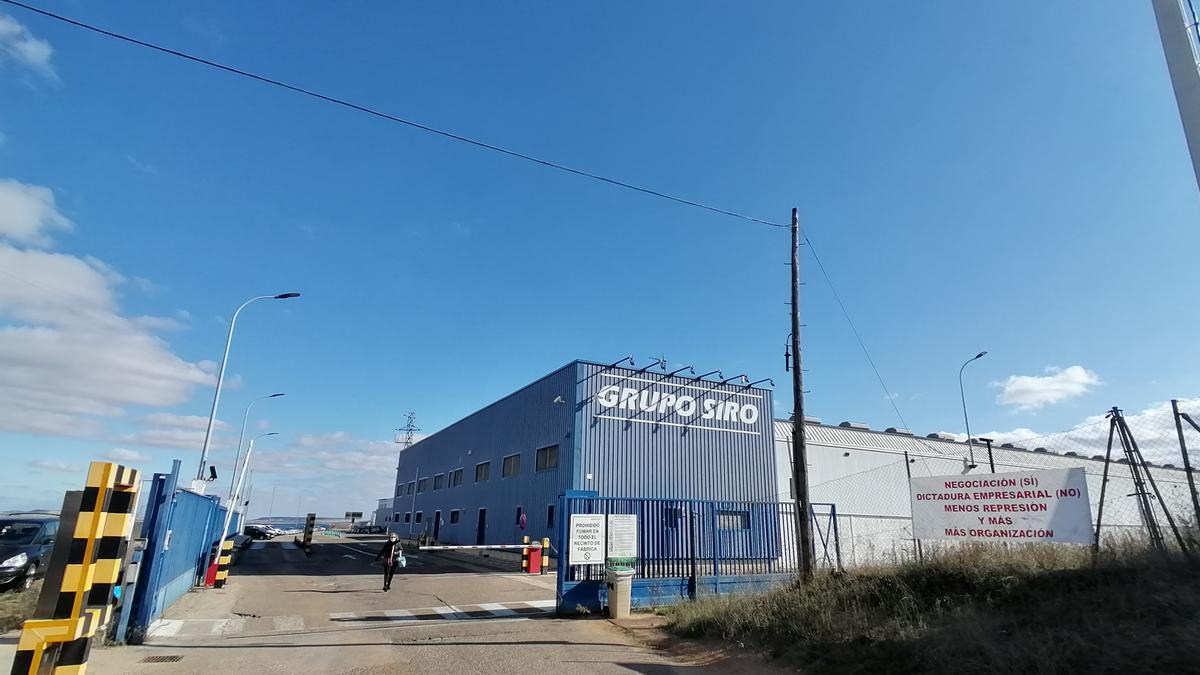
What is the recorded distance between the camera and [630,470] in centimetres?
2744

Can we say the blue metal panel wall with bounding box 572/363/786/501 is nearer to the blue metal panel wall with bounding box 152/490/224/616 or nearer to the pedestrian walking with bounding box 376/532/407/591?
the pedestrian walking with bounding box 376/532/407/591

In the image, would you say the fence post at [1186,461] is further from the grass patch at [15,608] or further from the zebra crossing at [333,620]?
the grass patch at [15,608]

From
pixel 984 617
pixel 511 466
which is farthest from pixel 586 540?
pixel 511 466

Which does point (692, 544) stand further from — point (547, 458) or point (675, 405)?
point (547, 458)

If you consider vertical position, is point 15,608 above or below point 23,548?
below

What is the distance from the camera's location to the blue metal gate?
1292 cm

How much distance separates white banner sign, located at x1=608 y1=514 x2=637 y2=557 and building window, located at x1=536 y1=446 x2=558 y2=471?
1456 cm

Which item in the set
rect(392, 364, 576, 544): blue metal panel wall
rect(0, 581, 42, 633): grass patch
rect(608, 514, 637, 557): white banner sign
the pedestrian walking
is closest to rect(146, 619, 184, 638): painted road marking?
rect(0, 581, 42, 633): grass patch

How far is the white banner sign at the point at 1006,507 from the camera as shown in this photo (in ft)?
31.4

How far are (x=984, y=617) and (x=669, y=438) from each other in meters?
21.1

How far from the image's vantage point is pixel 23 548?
14180mm

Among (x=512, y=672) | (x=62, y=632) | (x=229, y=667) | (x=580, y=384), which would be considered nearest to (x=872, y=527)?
(x=580, y=384)

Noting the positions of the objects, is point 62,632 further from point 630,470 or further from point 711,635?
point 630,470

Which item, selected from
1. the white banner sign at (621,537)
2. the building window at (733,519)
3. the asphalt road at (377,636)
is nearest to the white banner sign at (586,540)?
the white banner sign at (621,537)
